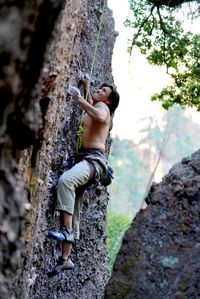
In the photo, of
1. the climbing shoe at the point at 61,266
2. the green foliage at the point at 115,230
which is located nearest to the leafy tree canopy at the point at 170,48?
the climbing shoe at the point at 61,266

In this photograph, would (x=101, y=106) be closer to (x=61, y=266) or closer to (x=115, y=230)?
(x=61, y=266)

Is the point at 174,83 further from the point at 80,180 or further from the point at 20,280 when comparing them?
the point at 20,280

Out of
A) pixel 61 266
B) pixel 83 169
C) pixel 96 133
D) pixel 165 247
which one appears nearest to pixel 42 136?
pixel 165 247

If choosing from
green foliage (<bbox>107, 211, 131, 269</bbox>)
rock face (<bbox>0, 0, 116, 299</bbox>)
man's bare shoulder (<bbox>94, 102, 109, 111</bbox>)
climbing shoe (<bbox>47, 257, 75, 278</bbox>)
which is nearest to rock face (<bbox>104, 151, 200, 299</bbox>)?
rock face (<bbox>0, 0, 116, 299</bbox>)

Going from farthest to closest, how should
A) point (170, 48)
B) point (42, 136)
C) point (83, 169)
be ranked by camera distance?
1. point (170, 48)
2. point (83, 169)
3. point (42, 136)

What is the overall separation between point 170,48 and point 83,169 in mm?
4439

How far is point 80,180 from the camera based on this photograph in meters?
5.84

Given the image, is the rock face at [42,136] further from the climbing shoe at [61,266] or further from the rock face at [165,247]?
the rock face at [165,247]

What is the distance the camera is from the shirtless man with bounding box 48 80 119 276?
573 centimetres

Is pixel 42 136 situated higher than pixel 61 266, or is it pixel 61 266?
pixel 42 136

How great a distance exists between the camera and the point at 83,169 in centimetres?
585

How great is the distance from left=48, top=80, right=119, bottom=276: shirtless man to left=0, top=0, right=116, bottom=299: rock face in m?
0.20

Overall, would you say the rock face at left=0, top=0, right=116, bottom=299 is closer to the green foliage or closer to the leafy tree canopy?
the leafy tree canopy

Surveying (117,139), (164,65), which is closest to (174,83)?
(164,65)
